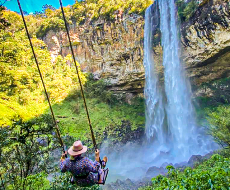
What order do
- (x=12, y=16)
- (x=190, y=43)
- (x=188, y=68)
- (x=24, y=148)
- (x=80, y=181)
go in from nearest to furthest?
(x=80, y=181)
(x=24, y=148)
(x=190, y=43)
(x=188, y=68)
(x=12, y=16)

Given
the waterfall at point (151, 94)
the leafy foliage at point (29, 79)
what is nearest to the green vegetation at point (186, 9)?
the waterfall at point (151, 94)

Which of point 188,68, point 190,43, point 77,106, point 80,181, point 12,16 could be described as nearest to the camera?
point 80,181

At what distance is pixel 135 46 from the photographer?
15.3 metres

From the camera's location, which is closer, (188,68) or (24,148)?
(24,148)

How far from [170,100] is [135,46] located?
6081mm

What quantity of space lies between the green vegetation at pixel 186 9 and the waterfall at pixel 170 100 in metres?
0.51

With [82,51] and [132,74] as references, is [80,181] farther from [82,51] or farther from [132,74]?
[82,51]

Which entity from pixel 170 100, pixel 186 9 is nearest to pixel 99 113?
pixel 170 100

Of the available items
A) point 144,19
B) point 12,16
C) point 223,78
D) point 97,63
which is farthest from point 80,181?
point 12,16

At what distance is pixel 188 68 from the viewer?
538 inches

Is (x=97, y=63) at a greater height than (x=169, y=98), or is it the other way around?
(x=97, y=63)

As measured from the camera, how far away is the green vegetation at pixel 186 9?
11.1 metres

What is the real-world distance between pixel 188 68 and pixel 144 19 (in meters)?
5.83

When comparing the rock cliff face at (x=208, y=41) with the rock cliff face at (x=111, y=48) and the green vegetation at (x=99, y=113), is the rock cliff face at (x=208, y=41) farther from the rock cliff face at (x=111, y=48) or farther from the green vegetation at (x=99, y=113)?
the green vegetation at (x=99, y=113)
